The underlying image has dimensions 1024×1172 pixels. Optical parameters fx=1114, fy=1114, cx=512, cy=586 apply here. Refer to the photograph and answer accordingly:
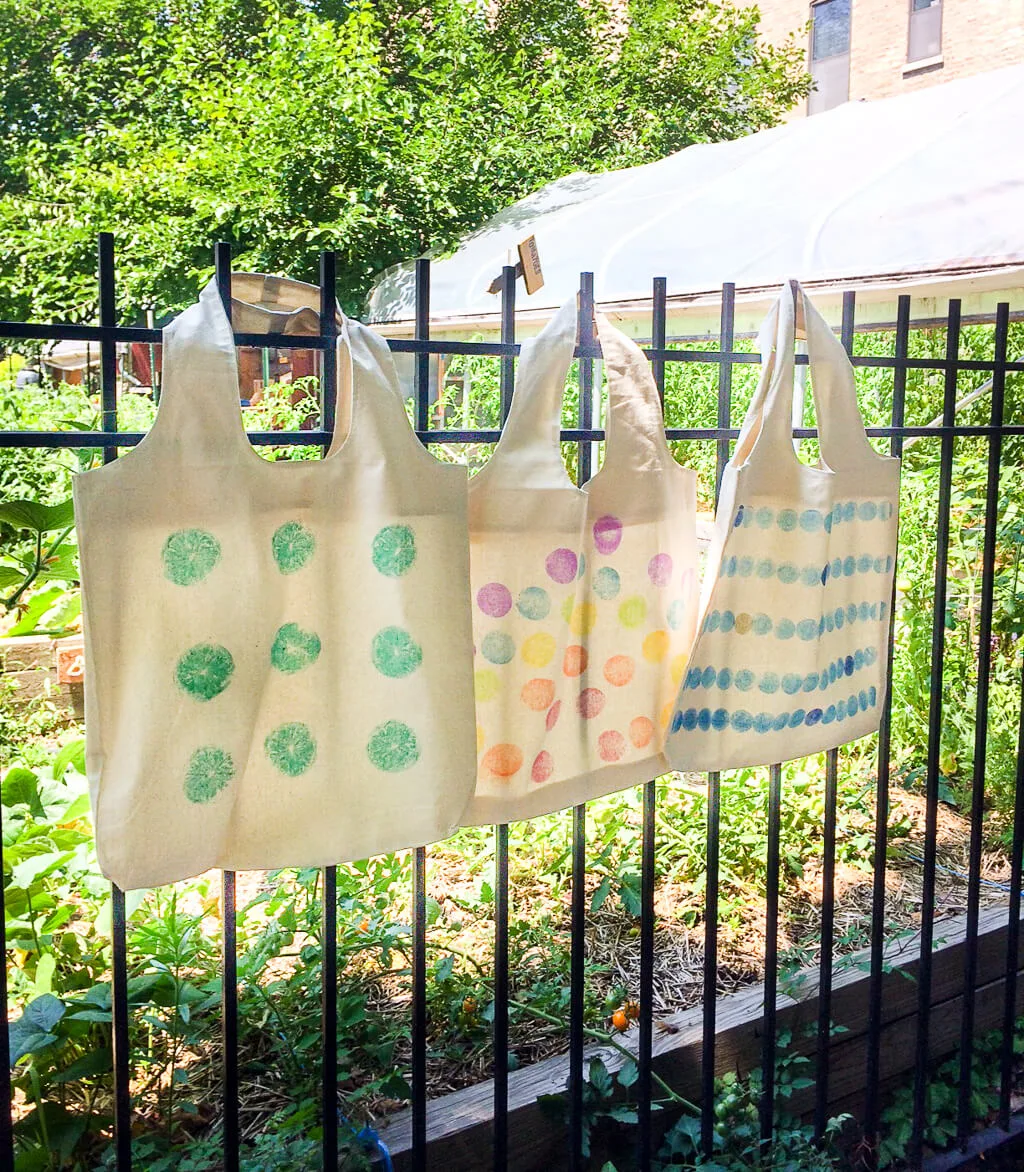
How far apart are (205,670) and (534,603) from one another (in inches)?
17.5

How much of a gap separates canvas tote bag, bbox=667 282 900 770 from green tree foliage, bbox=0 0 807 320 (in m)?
9.20

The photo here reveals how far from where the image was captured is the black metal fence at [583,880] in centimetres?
Answer: 135

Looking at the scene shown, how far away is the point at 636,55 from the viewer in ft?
46.7

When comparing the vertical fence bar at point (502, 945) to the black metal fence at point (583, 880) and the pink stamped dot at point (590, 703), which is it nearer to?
the black metal fence at point (583, 880)

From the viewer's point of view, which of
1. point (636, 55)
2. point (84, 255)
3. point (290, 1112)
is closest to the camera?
point (290, 1112)

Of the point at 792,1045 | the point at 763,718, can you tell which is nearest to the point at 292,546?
the point at 763,718

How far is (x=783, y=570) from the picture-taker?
64.6 inches

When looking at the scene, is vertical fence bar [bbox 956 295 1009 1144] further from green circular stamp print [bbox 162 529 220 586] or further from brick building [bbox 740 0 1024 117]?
brick building [bbox 740 0 1024 117]

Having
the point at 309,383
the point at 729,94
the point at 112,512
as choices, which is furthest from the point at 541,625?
the point at 729,94

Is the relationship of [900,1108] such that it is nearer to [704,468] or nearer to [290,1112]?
[290,1112]

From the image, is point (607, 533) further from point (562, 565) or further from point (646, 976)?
point (646, 976)

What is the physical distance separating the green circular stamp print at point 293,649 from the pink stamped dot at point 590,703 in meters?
0.42

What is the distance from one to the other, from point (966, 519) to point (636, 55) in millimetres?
12073

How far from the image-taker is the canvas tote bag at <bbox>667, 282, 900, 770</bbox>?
5.22 feet
